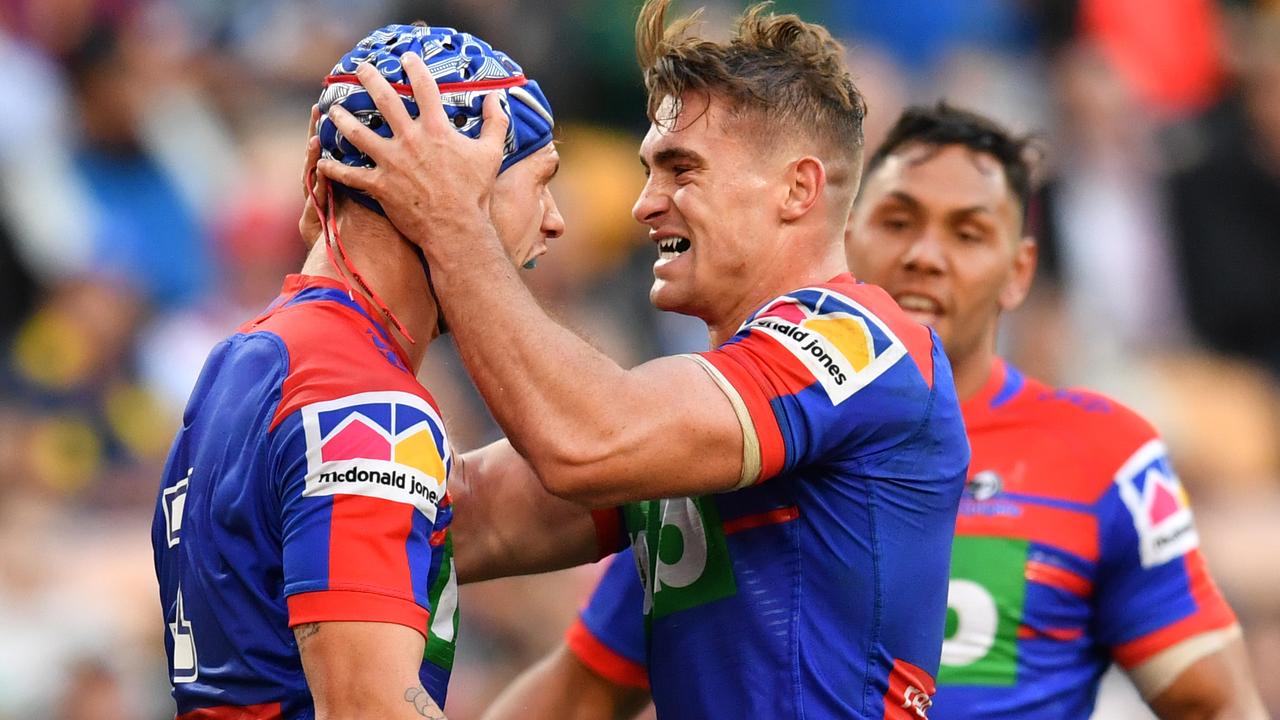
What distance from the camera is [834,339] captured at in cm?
402

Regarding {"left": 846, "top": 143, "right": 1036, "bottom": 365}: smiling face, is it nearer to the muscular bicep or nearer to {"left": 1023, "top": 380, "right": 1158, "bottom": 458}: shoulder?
{"left": 1023, "top": 380, "right": 1158, "bottom": 458}: shoulder

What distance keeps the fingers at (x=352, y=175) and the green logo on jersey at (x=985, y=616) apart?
6.88 ft

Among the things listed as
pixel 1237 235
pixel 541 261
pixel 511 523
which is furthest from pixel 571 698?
pixel 1237 235

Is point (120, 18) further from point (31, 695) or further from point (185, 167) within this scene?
point (31, 695)

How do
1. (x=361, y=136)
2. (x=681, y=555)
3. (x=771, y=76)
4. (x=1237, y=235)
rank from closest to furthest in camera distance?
(x=361, y=136), (x=681, y=555), (x=771, y=76), (x=1237, y=235)

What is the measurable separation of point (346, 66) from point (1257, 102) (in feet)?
31.5

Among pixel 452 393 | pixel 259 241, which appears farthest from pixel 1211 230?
pixel 259 241

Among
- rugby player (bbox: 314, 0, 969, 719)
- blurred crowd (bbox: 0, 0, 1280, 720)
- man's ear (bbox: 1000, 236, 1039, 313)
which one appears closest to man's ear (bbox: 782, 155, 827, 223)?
rugby player (bbox: 314, 0, 969, 719)

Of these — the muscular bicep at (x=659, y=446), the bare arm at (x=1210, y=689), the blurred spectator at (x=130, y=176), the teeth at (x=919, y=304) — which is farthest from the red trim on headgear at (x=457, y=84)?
the blurred spectator at (x=130, y=176)

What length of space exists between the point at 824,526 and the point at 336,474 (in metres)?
1.18

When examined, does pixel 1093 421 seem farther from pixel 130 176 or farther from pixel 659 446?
pixel 130 176

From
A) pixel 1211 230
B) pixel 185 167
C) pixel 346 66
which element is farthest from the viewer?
pixel 1211 230

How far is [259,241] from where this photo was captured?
916 centimetres

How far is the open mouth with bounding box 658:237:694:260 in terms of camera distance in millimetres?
4398
